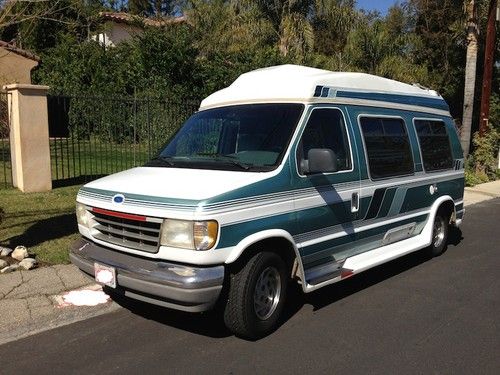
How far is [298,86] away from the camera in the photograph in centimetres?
498

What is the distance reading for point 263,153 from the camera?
470cm

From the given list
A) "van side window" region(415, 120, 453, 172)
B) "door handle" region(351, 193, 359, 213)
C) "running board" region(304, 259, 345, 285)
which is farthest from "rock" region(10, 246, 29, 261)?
"van side window" region(415, 120, 453, 172)

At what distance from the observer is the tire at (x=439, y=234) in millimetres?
7117

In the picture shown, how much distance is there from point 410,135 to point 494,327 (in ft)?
8.26

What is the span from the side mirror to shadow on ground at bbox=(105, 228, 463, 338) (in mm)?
1396

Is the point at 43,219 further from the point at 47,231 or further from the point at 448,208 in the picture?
the point at 448,208

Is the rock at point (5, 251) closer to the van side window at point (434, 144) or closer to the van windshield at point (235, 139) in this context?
the van windshield at point (235, 139)

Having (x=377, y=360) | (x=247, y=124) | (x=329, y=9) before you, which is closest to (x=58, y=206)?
(x=247, y=124)

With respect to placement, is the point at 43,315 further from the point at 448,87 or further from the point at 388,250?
the point at 448,87

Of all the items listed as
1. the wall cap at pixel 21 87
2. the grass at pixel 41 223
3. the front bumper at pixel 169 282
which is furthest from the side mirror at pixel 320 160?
the wall cap at pixel 21 87

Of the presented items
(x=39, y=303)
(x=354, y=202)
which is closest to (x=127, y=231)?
(x=39, y=303)

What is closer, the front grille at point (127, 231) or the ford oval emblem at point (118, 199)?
the front grille at point (127, 231)

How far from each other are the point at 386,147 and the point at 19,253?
4.37m

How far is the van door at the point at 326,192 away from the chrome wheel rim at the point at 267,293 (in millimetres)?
341
